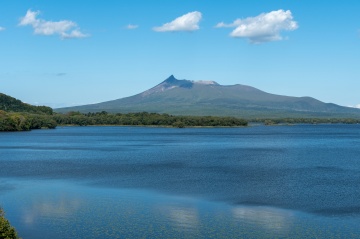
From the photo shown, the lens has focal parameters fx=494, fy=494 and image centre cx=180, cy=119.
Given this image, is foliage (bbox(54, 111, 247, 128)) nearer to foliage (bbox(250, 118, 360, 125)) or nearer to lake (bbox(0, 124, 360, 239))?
foliage (bbox(250, 118, 360, 125))

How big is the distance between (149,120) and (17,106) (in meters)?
32.8

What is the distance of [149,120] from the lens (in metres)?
99.1

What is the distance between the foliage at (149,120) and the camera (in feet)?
312

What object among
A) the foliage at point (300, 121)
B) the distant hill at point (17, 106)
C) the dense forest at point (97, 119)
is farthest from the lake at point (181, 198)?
the foliage at point (300, 121)

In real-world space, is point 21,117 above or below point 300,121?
above

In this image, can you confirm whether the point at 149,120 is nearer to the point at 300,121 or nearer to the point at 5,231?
the point at 300,121

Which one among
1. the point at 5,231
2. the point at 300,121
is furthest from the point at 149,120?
the point at 5,231

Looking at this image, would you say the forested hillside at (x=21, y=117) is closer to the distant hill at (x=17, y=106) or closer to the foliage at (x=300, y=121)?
the distant hill at (x=17, y=106)

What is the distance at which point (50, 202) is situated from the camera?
17891 millimetres

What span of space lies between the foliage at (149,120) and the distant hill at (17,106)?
8.41 m

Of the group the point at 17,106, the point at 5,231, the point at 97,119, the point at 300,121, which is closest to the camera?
the point at 5,231

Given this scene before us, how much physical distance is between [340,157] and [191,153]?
11.2 m

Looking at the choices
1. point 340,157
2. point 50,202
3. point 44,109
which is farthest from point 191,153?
point 44,109

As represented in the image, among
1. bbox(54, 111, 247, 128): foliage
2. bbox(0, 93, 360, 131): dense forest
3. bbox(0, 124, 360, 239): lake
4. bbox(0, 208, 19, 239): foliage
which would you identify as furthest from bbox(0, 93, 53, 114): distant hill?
bbox(0, 208, 19, 239): foliage
